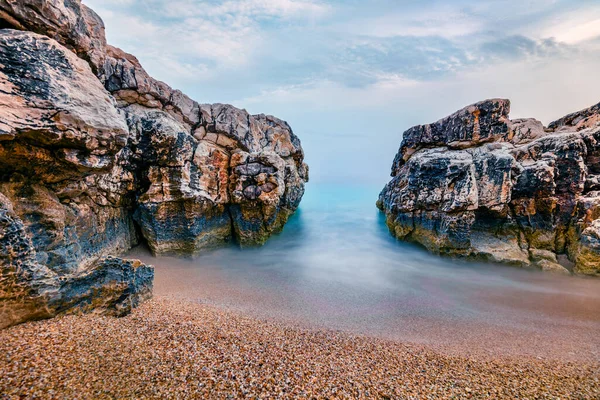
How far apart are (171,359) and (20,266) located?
284cm

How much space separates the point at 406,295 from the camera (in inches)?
336

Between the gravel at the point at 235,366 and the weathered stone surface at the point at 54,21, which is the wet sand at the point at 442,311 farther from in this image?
the weathered stone surface at the point at 54,21

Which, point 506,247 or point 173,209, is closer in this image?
point 173,209

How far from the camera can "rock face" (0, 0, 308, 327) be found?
4277mm

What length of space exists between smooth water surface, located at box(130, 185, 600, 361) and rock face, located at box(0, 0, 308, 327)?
1.95 metres

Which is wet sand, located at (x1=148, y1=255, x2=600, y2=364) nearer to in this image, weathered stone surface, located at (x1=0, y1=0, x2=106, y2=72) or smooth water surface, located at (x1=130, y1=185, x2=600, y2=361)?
smooth water surface, located at (x1=130, y1=185, x2=600, y2=361)

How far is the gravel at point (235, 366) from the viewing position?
3148 mm

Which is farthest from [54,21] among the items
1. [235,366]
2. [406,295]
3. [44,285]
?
[406,295]

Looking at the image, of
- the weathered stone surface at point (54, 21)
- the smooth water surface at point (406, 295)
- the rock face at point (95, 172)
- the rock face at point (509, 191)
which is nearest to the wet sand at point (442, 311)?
the smooth water surface at point (406, 295)

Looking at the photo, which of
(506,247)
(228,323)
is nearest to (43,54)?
(228,323)

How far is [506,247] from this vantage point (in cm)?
1130

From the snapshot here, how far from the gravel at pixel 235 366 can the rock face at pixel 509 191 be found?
736cm

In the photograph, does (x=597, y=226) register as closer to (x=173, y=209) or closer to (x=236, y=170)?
(x=236, y=170)

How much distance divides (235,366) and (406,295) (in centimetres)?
685
